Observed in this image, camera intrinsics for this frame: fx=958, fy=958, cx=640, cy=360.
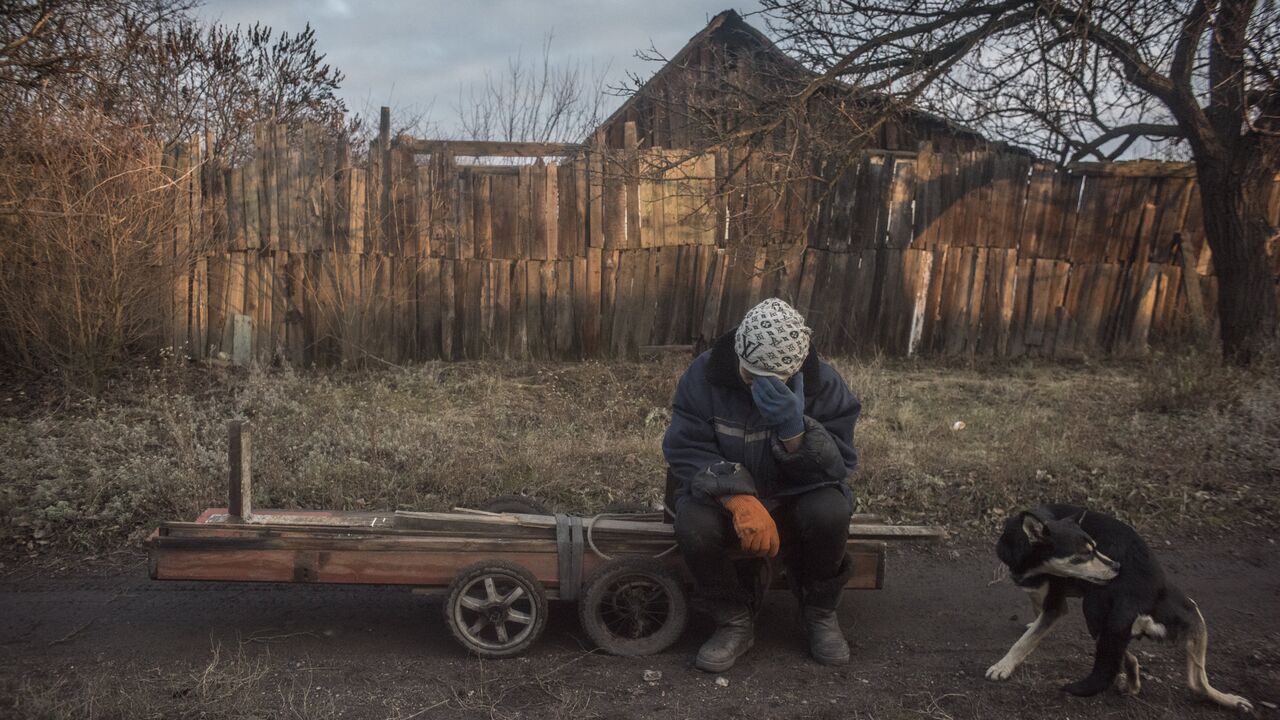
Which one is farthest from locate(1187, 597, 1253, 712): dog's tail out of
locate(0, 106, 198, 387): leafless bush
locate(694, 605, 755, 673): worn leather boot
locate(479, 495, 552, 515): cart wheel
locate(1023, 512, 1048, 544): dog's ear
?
locate(0, 106, 198, 387): leafless bush

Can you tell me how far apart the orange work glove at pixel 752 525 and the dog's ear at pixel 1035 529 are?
945 mm

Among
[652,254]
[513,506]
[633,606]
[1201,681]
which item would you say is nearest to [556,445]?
[513,506]

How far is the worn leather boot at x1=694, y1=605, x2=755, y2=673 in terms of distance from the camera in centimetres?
392

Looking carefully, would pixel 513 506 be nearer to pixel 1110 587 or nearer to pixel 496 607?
pixel 496 607

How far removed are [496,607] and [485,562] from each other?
19 cm

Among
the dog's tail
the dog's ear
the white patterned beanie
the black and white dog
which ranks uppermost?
the white patterned beanie

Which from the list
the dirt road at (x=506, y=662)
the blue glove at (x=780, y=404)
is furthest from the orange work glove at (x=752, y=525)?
the dirt road at (x=506, y=662)

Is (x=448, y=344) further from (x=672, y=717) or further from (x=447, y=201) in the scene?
(x=672, y=717)

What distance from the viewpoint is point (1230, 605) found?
4.77 metres

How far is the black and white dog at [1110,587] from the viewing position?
3.45 meters

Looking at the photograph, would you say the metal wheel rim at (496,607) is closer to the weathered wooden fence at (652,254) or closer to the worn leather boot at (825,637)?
the worn leather boot at (825,637)

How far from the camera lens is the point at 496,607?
399 centimetres

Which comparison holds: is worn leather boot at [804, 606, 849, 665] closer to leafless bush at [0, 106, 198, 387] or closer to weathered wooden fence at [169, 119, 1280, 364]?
weathered wooden fence at [169, 119, 1280, 364]

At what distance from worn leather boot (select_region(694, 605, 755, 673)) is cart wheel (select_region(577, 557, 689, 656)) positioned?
0.16 metres
